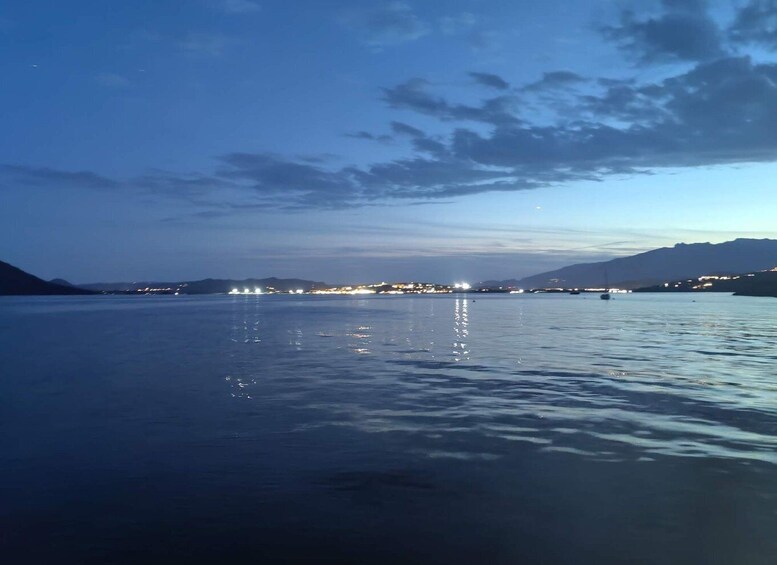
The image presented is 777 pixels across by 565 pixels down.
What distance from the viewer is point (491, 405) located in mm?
20328

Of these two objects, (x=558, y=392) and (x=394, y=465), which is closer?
(x=394, y=465)

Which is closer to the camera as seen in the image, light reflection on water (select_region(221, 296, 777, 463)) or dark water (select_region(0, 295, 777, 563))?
dark water (select_region(0, 295, 777, 563))

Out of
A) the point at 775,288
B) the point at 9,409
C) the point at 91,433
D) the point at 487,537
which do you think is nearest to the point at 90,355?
the point at 9,409

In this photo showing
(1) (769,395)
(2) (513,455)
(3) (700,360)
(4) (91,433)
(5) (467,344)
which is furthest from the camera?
(5) (467,344)

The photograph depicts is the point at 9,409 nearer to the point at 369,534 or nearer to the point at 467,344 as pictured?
the point at 369,534

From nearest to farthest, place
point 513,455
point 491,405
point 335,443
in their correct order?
point 513,455 → point 335,443 → point 491,405

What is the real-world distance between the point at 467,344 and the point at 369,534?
33.3 metres

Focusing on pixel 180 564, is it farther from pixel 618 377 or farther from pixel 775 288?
pixel 775 288

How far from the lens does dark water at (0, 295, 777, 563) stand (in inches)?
381

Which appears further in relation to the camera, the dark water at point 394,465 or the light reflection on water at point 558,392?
the light reflection on water at point 558,392

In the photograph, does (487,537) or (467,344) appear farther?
(467,344)

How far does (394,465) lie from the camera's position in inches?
536

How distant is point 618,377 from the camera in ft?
86.5

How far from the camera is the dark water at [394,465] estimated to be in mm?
9688
